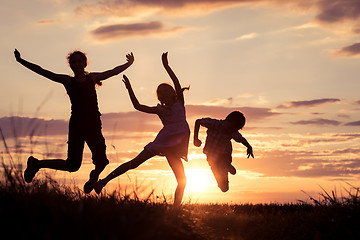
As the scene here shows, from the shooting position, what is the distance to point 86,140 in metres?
8.48

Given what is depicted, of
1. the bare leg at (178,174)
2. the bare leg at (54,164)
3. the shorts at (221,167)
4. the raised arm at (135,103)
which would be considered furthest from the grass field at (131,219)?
the shorts at (221,167)

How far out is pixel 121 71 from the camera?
8750 mm

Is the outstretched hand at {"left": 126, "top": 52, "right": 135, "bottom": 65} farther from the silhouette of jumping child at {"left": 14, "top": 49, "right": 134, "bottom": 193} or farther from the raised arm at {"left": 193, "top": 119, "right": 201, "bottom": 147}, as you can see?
the raised arm at {"left": 193, "top": 119, "right": 201, "bottom": 147}

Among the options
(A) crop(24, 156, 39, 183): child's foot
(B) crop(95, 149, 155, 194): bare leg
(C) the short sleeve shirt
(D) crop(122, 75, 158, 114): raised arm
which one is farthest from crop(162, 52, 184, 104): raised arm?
(A) crop(24, 156, 39, 183): child's foot

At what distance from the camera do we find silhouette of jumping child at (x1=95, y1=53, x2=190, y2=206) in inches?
332

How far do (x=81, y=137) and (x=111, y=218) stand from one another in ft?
11.6

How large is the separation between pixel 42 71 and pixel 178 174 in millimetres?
3134

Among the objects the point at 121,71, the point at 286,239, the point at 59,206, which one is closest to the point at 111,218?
the point at 59,206

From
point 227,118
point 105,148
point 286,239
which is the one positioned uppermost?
point 227,118

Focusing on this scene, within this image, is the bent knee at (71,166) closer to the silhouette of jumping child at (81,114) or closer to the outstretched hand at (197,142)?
the silhouette of jumping child at (81,114)

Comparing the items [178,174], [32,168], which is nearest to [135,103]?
[178,174]

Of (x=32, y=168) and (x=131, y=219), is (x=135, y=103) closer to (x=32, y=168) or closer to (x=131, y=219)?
(x=32, y=168)

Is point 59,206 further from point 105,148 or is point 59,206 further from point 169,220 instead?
point 105,148

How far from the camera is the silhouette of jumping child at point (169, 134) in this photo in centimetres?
845
